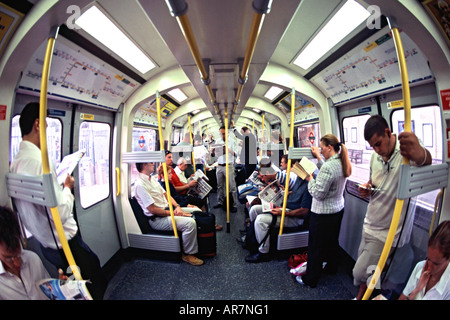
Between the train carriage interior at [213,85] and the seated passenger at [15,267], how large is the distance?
0.04 meters

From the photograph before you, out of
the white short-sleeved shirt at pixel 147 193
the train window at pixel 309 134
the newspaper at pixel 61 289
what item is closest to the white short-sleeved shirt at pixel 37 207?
the newspaper at pixel 61 289

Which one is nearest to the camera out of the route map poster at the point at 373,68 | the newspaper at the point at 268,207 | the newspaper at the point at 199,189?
the route map poster at the point at 373,68

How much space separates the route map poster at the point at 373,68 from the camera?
1062 millimetres

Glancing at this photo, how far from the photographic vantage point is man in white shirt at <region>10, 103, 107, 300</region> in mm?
771

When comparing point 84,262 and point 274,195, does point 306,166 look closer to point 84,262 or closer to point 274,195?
point 274,195

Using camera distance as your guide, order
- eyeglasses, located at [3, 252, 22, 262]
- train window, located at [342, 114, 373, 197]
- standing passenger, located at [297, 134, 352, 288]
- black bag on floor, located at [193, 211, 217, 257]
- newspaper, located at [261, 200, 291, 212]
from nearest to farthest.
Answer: eyeglasses, located at [3, 252, 22, 262]
train window, located at [342, 114, 373, 197]
standing passenger, located at [297, 134, 352, 288]
black bag on floor, located at [193, 211, 217, 257]
newspaper, located at [261, 200, 291, 212]

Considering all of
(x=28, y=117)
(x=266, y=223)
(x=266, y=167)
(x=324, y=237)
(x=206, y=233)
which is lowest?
(x=206, y=233)

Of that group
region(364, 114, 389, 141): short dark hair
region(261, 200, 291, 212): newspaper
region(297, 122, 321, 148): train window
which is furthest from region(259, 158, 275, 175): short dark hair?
region(364, 114, 389, 141): short dark hair

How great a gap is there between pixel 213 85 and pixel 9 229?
2.24 metres

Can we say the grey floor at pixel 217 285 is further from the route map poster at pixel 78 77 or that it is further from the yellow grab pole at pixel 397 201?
the route map poster at pixel 78 77

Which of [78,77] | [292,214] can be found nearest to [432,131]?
[292,214]

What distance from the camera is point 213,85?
2.31 meters

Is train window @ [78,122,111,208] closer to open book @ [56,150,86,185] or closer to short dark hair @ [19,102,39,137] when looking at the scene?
open book @ [56,150,86,185]

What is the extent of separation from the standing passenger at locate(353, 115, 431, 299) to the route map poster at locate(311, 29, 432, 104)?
46cm
